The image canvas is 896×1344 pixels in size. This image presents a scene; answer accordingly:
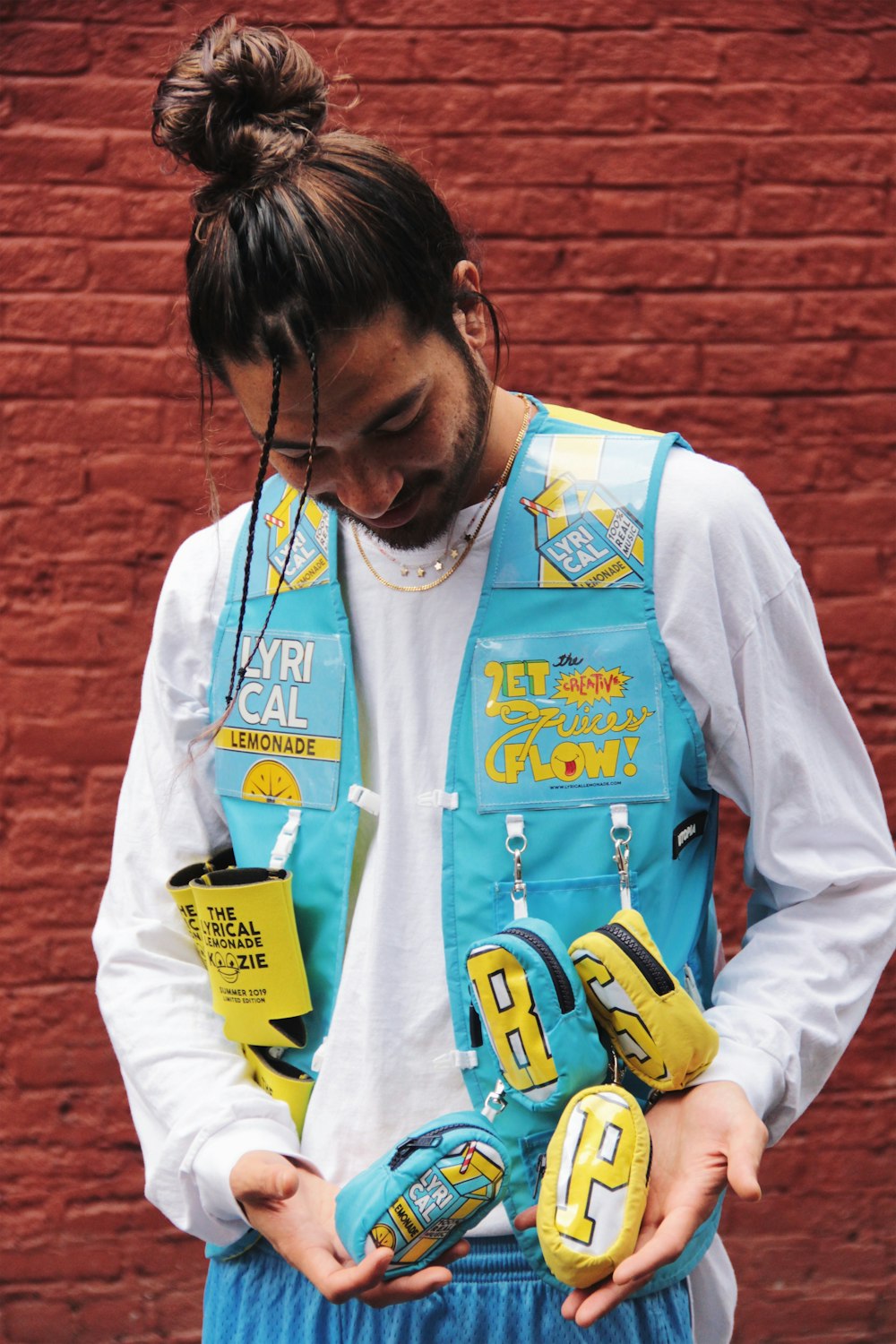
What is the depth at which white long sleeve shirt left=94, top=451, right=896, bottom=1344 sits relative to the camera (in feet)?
4.25

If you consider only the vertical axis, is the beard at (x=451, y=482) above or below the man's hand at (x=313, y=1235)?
above

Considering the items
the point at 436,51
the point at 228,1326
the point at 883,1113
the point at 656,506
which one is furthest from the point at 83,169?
the point at 883,1113

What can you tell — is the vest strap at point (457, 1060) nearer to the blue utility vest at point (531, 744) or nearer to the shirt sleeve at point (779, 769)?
the blue utility vest at point (531, 744)

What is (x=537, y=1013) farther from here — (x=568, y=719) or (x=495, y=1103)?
(x=568, y=719)

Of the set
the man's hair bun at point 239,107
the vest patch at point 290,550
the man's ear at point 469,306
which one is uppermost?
the man's hair bun at point 239,107

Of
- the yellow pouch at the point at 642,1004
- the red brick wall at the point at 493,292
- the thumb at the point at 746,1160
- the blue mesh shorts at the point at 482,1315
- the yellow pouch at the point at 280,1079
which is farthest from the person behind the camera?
Result: the red brick wall at the point at 493,292

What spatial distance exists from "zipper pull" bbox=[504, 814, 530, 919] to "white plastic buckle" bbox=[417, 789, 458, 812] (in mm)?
Answer: 55

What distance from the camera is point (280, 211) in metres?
1.22

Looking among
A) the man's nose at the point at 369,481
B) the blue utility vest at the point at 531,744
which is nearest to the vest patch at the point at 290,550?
the blue utility vest at the point at 531,744

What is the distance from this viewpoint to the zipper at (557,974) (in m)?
1.17

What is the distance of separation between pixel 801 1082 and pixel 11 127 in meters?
2.00

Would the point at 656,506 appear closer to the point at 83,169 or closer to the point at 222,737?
the point at 222,737

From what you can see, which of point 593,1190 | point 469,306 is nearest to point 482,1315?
point 593,1190

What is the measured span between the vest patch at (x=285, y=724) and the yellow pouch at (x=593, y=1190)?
404 millimetres
